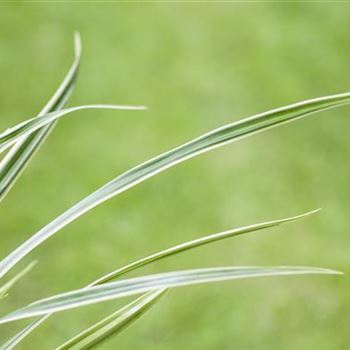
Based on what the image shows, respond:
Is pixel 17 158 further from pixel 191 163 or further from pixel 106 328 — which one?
pixel 191 163

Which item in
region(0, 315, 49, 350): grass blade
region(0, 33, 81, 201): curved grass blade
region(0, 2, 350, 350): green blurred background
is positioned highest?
region(0, 2, 350, 350): green blurred background

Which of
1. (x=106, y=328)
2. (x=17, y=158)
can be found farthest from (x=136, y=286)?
(x=17, y=158)

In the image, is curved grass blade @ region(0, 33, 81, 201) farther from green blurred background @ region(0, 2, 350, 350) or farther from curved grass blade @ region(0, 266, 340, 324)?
green blurred background @ region(0, 2, 350, 350)

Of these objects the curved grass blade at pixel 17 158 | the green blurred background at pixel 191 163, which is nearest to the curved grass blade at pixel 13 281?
the curved grass blade at pixel 17 158

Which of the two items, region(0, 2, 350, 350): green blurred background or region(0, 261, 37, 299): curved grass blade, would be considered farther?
region(0, 2, 350, 350): green blurred background

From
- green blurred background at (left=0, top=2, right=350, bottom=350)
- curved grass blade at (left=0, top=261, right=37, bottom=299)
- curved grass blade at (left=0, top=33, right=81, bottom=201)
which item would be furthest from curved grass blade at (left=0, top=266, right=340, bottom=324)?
green blurred background at (left=0, top=2, right=350, bottom=350)

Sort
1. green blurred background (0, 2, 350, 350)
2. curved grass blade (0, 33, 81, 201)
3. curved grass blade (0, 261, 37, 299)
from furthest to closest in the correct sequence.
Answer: green blurred background (0, 2, 350, 350)
curved grass blade (0, 33, 81, 201)
curved grass blade (0, 261, 37, 299)

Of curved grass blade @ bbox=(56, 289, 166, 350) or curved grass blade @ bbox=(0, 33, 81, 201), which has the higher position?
curved grass blade @ bbox=(0, 33, 81, 201)
